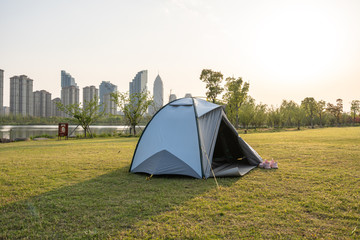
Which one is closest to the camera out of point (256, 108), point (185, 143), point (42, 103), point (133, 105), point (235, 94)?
point (185, 143)

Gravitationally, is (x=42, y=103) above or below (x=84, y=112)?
above

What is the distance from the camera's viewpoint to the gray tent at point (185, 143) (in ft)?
18.1

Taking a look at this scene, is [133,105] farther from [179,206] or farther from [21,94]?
[21,94]

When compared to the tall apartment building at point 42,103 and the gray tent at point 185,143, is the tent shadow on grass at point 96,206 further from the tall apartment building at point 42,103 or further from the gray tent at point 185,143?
the tall apartment building at point 42,103

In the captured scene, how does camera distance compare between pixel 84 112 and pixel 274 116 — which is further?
pixel 274 116

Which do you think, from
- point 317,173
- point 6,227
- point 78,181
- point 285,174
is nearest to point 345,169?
point 317,173

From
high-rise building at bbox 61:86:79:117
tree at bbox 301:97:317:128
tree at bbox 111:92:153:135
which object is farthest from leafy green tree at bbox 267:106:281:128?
high-rise building at bbox 61:86:79:117

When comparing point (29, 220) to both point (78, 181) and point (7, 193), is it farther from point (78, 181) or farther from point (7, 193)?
point (78, 181)

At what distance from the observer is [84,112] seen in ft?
74.9

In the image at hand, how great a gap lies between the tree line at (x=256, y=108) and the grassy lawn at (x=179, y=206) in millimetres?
19498

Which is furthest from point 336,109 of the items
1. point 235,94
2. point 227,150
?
point 227,150

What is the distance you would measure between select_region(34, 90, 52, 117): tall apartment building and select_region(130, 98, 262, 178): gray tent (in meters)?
105

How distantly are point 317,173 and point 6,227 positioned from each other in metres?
6.79

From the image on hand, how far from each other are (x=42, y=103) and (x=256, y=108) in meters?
90.2
